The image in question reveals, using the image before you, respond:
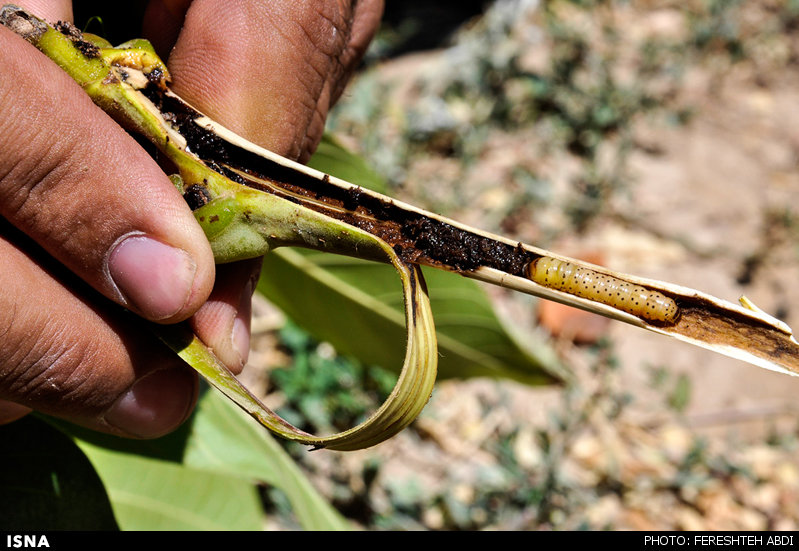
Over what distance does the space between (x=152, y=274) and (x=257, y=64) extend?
48 cm

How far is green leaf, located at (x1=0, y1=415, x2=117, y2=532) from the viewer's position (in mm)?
1351

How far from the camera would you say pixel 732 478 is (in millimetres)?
2240

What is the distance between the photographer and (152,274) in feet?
3.42

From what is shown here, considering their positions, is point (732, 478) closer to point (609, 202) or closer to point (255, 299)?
point (609, 202)

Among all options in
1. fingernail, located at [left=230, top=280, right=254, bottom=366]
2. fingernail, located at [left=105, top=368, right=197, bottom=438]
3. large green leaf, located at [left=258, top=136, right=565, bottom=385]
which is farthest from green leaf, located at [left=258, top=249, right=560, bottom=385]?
fingernail, located at [left=105, top=368, right=197, bottom=438]

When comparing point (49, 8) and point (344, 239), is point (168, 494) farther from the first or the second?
point (49, 8)

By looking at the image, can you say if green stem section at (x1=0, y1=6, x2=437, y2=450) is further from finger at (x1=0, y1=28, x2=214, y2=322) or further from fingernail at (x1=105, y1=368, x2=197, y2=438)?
fingernail at (x1=105, y1=368, x2=197, y2=438)

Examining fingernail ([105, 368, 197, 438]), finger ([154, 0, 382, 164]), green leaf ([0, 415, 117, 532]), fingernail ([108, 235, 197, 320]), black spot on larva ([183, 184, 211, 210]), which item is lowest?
green leaf ([0, 415, 117, 532])

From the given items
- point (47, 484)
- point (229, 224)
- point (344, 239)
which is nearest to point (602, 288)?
point (344, 239)

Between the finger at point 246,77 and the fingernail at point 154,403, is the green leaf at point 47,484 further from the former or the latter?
the finger at point 246,77

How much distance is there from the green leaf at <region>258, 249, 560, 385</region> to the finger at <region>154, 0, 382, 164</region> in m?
0.35

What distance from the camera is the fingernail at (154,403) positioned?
4.03 ft
